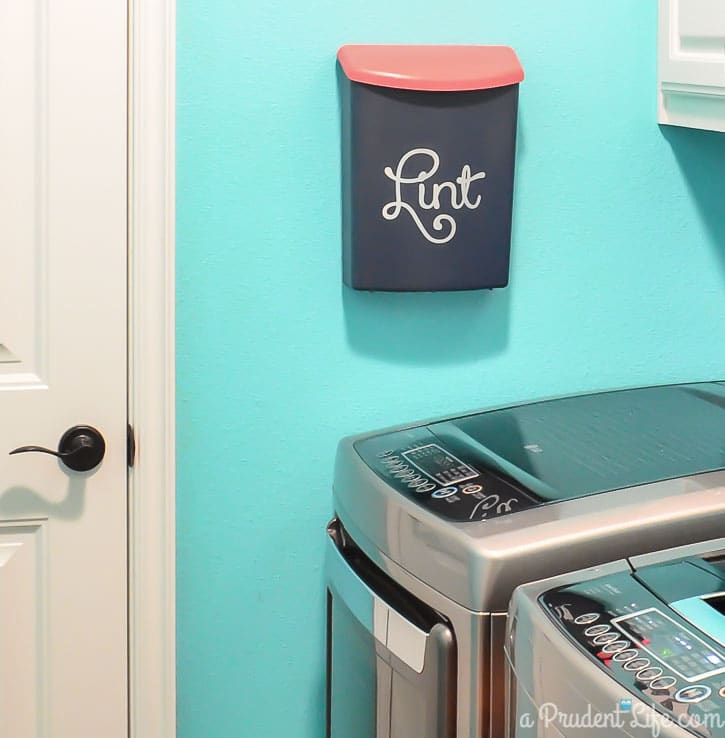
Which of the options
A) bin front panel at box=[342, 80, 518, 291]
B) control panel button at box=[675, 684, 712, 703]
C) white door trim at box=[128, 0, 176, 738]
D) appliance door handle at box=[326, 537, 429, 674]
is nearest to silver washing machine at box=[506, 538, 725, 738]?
control panel button at box=[675, 684, 712, 703]

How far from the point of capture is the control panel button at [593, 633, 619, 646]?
858 millimetres

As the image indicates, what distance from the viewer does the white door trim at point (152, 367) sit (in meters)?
1.37

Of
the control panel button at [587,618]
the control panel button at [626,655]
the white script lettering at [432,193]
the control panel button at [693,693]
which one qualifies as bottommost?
the control panel button at [693,693]

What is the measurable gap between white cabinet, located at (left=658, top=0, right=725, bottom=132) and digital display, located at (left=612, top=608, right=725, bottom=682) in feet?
2.25

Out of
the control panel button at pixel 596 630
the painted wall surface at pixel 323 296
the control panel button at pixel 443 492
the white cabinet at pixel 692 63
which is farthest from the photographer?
the painted wall surface at pixel 323 296

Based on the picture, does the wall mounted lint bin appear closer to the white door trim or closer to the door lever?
the white door trim

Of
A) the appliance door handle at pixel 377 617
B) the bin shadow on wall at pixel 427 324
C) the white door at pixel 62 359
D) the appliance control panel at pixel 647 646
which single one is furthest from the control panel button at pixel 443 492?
→ the white door at pixel 62 359

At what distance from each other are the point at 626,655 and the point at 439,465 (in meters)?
0.46

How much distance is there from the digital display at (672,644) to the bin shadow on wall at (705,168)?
2.70 feet

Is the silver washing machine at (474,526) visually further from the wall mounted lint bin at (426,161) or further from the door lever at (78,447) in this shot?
the door lever at (78,447)

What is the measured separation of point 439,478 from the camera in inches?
48.1

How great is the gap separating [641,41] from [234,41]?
1.82 feet

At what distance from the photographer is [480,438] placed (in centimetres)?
134

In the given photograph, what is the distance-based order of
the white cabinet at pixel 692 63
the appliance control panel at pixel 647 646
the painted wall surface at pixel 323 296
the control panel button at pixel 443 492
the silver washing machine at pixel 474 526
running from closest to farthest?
the appliance control panel at pixel 647 646 < the silver washing machine at pixel 474 526 < the control panel button at pixel 443 492 < the white cabinet at pixel 692 63 < the painted wall surface at pixel 323 296
